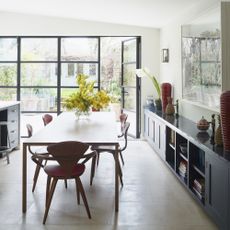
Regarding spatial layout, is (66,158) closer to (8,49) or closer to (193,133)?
(193,133)

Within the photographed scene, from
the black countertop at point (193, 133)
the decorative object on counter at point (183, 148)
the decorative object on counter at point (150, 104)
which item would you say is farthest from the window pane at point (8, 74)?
the decorative object on counter at point (183, 148)

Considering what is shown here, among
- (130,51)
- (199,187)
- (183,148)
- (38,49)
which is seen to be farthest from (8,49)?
(199,187)

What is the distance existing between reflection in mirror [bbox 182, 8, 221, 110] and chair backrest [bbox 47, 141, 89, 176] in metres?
1.69

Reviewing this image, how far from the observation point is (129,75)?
26.2ft

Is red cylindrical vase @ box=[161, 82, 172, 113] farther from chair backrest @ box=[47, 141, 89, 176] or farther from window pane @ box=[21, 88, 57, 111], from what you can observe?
chair backrest @ box=[47, 141, 89, 176]

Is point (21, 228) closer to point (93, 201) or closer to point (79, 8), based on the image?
point (93, 201)

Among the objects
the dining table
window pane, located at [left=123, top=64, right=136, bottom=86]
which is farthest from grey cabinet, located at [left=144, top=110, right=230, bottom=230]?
window pane, located at [left=123, top=64, right=136, bottom=86]

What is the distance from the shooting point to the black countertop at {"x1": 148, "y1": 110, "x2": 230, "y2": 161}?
3.20 metres

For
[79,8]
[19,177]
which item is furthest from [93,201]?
[79,8]

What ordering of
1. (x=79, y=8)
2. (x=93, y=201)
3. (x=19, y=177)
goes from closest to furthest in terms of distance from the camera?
1. (x=93, y=201)
2. (x=19, y=177)
3. (x=79, y=8)

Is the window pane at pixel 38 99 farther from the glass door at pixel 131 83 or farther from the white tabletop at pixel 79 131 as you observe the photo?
the white tabletop at pixel 79 131

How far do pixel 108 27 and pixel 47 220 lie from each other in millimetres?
5199

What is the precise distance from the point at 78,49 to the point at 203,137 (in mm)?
4842

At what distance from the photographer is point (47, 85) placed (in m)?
8.07
